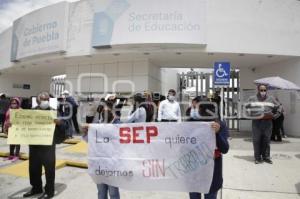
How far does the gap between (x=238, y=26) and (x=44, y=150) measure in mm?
9302

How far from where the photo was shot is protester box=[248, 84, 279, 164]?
24.8 ft

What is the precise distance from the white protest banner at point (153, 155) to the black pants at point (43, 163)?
1345mm

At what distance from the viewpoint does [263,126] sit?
7637mm

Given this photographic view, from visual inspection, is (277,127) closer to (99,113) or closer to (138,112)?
(138,112)

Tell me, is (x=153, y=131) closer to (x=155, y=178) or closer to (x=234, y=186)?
(x=155, y=178)

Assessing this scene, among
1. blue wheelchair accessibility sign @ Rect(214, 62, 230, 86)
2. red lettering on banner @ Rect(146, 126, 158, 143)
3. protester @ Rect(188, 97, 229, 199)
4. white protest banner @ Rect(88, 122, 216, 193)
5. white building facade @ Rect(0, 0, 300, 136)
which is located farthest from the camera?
white building facade @ Rect(0, 0, 300, 136)

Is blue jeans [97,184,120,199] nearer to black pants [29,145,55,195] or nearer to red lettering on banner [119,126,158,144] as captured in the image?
red lettering on banner [119,126,158,144]

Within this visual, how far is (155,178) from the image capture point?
3803 millimetres

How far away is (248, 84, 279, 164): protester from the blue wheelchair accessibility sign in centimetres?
199

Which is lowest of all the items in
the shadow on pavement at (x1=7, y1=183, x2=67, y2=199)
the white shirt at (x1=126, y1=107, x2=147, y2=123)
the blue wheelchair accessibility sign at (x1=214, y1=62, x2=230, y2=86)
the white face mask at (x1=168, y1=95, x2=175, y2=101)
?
the shadow on pavement at (x1=7, y1=183, x2=67, y2=199)

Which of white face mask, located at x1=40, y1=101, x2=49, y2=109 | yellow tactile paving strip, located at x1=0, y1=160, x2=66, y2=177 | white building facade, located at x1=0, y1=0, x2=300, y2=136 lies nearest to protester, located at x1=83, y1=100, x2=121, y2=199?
white face mask, located at x1=40, y1=101, x2=49, y2=109

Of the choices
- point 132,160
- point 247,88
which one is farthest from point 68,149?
point 247,88

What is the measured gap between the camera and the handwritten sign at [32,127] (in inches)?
203

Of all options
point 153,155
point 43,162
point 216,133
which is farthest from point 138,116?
point 216,133
